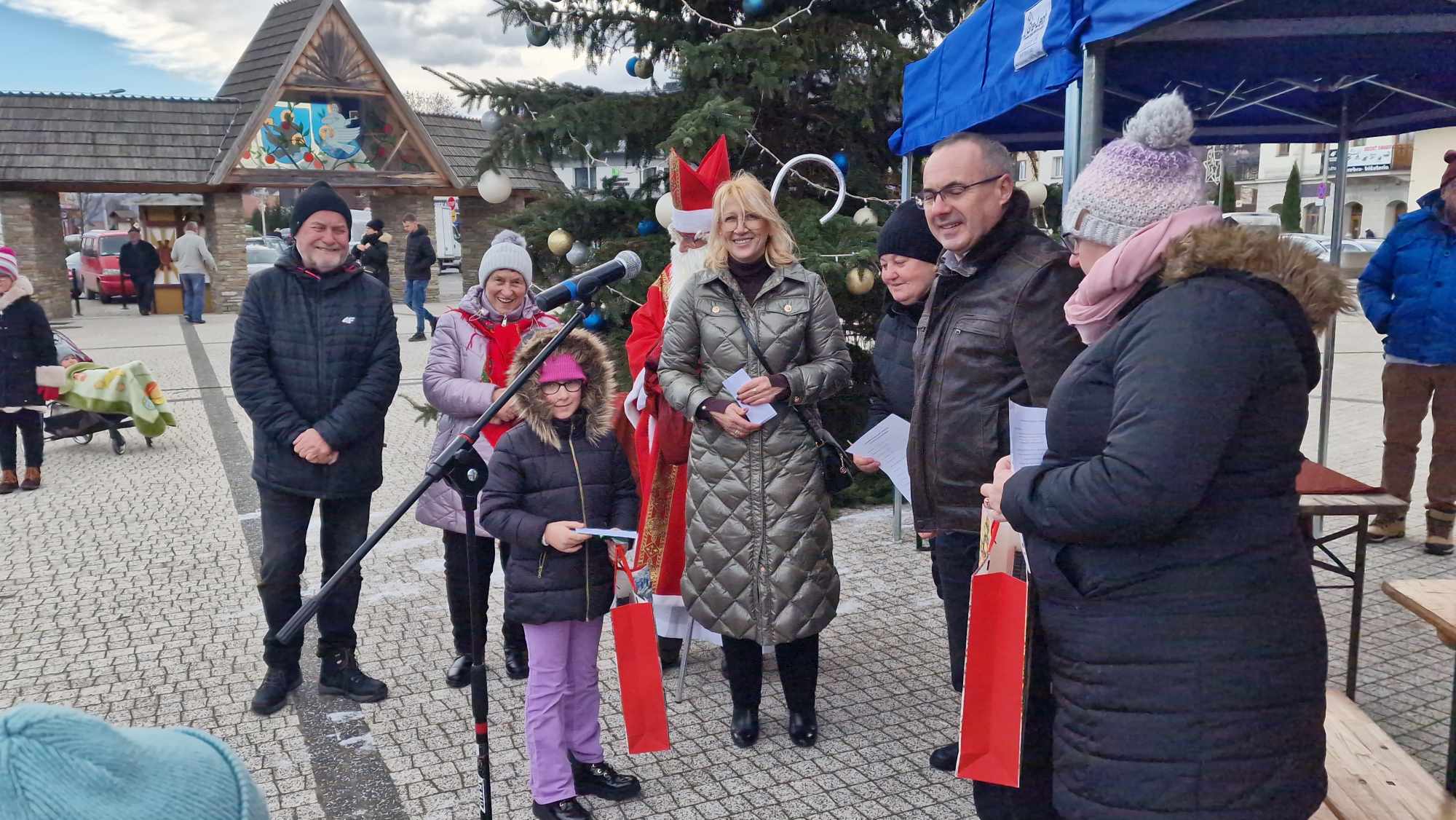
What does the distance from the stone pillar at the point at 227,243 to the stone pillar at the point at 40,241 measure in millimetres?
2721

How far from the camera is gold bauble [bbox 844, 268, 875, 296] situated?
5383 millimetres

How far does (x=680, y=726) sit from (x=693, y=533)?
0.74m

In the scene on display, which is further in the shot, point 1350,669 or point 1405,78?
point 1405,78

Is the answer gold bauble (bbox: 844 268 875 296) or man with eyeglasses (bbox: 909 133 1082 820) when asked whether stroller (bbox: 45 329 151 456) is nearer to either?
gold bauble (bbox: 844 268 875 296)

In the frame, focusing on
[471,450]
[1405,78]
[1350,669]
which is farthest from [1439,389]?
[471,450]

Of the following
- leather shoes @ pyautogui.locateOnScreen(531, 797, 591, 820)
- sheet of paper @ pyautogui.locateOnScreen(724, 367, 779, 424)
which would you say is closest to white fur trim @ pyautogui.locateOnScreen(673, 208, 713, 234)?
sheet of paper @ pyautogui.locateOnScreen(724, 367, 779, 424)

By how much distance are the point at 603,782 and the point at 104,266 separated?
87.1 ft

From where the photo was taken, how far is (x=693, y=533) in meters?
3.62

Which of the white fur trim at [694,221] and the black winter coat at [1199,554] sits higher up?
the white fur trim at [694,221]

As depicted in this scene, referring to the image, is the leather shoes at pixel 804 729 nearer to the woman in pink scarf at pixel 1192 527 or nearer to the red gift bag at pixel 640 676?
the red gift bag at pixel 640 676

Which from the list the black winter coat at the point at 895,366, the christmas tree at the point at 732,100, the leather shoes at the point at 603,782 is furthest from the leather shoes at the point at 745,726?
the christmas tree at the point at 732,100

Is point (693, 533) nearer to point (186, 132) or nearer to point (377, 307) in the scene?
point (377, 307)

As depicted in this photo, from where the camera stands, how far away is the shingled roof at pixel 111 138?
66.3 ft

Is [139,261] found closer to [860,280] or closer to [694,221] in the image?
[860,280]
